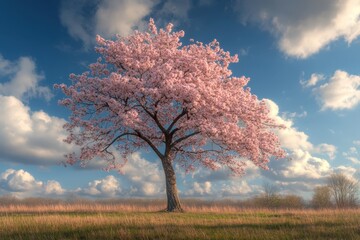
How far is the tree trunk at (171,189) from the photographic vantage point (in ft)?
113

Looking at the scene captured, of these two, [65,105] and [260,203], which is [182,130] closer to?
[65,105]

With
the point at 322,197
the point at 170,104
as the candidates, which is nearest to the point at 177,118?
the point at 170,104

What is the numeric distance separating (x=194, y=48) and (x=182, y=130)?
8.45 meters

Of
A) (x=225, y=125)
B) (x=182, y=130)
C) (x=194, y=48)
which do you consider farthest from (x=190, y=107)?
(x=194, y=48)

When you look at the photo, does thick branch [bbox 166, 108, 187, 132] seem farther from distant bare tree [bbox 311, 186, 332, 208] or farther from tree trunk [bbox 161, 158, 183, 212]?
distant bare tree [bbox 311, 186, 332, 208]

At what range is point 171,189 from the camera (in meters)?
35.0

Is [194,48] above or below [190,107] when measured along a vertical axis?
above

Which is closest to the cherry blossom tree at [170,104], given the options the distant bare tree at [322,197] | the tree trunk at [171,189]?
the tree trunk at [171,189]

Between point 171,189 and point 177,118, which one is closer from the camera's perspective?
point 171,189

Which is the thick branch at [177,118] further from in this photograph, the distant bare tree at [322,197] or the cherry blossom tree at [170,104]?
the distant bare tree at [322,197]

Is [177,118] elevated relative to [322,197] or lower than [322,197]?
elevated

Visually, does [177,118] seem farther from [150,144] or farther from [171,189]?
[171,189]

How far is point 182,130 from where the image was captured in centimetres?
3756

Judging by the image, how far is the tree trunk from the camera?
34438 millimetres
